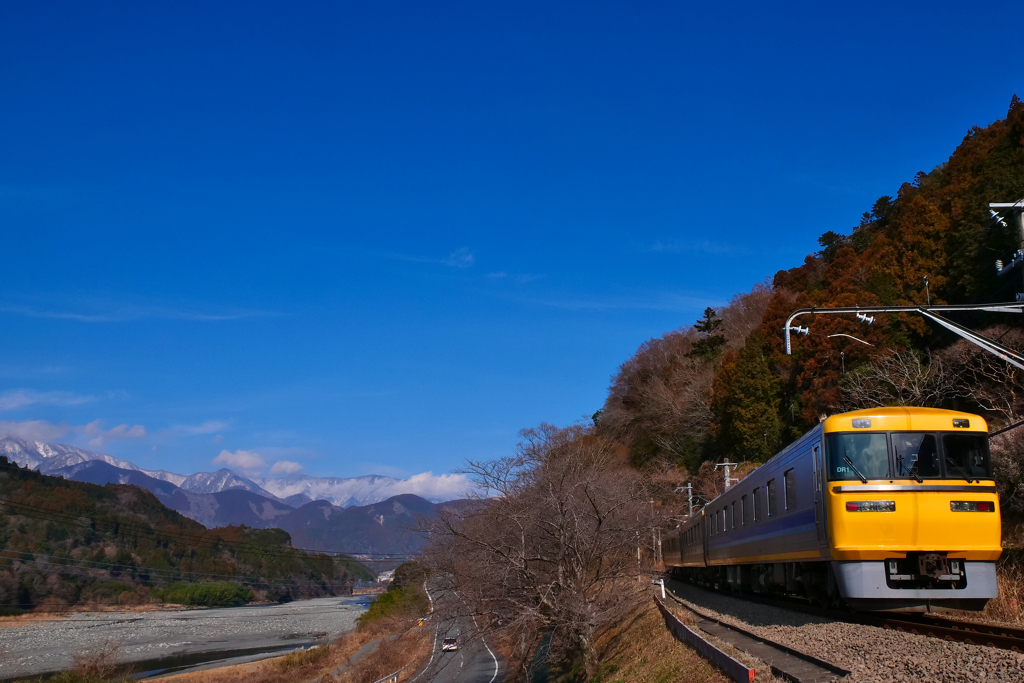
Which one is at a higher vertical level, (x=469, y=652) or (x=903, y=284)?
(x=903, y=284)

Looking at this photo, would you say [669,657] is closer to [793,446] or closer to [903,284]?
[793,446]

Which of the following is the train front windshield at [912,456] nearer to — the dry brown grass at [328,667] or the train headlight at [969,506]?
the train headlight at [969,506]

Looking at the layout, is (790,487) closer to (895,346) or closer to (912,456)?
(912,456)

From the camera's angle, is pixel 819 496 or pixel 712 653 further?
pixel 819 496

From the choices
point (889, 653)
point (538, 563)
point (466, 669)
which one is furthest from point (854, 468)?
point (466, 669)

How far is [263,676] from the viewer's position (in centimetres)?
5031

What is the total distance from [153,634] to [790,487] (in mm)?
83716

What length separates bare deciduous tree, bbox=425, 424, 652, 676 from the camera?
70.1ft

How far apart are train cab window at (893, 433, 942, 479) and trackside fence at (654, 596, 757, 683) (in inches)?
142

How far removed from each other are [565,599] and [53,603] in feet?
326

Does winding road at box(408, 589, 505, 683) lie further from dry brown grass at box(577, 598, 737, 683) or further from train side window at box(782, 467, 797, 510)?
train side window at box(782, 467, 797, 510)

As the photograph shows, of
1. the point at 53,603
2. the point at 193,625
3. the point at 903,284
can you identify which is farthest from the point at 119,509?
the point at 903,284

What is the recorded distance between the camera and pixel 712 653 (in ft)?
36.2

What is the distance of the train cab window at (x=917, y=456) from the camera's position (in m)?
11.2
